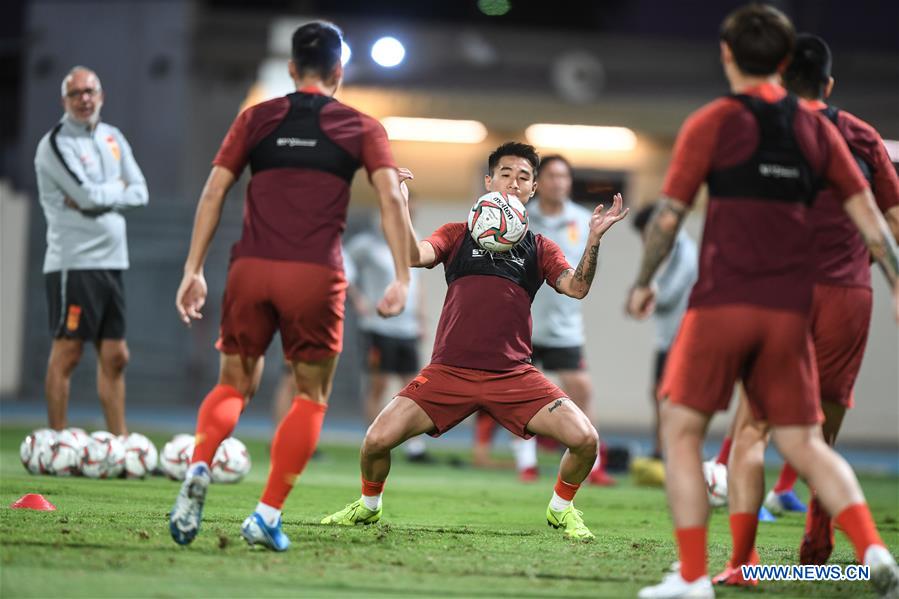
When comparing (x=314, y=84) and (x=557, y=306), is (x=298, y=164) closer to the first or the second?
(x=314, y=84)

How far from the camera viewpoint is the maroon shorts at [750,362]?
15.8ft

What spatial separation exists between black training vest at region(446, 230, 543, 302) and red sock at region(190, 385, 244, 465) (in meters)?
1.63

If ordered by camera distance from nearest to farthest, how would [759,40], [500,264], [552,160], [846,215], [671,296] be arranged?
[759,40]
[846,215]
[500,264]
[552,160]
[671,296]

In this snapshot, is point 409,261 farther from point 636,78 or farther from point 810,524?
point 636,78

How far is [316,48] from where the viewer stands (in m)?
5.67

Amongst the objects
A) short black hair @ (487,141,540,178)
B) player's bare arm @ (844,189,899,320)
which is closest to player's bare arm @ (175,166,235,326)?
short black hair @ (487,141,540,178)

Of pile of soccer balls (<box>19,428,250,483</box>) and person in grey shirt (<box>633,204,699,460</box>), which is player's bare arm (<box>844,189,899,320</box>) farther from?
person in grey shirt (<box>633,204,699,460</box>)

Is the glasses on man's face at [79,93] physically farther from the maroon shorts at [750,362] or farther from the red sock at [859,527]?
the red sock at [859,527]

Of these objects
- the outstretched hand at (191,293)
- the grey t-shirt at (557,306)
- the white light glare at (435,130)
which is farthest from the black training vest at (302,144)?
the white light glare at (435,130)

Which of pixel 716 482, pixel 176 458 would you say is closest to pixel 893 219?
pixel 716 482

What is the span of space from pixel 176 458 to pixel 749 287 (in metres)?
5.12

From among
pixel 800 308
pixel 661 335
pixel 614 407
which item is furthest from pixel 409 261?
pixel 614 407

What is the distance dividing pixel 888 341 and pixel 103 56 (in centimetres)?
1380

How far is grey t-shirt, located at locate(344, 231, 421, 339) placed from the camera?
43.0 ft
